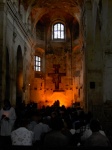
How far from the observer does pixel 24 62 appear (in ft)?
85.1

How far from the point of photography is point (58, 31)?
3444cm

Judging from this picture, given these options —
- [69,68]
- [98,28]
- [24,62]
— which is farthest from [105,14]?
[69,68]

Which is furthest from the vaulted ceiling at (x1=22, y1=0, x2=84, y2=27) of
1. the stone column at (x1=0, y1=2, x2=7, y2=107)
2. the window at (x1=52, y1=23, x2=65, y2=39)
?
the stone column at (x1=0, y1=2, x2=7, y2=107)

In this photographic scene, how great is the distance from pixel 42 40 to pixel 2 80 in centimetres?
1758

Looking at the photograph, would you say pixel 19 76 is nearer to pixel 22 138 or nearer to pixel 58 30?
pixel 58 30

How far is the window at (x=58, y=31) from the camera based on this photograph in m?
34.2

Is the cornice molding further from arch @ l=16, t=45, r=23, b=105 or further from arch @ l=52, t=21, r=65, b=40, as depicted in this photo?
arch @ l=52, t=21, r=65, b=40

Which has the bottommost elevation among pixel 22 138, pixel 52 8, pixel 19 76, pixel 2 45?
pixel 22 138

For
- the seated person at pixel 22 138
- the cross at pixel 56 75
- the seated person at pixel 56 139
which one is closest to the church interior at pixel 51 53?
the cross at pixel 56 75

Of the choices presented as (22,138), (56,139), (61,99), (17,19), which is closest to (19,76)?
(17,19)

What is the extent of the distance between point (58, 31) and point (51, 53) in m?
2.99

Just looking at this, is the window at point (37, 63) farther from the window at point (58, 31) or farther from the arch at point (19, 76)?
the arch at point (19, 76)

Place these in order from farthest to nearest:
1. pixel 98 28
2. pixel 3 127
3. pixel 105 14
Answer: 1. pixel 98 28
2. pixel 105 14
3. pixel 3 127

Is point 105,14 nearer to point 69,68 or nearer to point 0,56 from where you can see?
point 0,56
